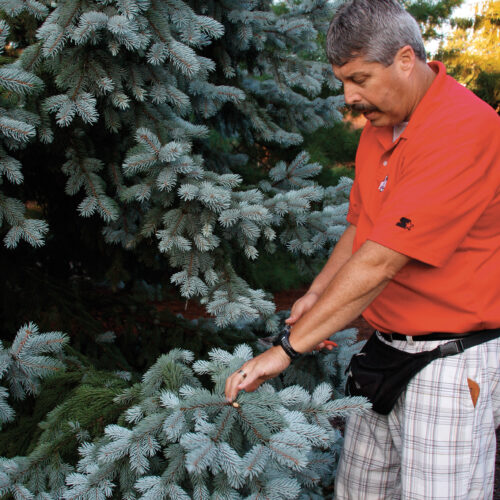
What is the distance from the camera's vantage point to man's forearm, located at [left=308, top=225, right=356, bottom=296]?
80.8 inches

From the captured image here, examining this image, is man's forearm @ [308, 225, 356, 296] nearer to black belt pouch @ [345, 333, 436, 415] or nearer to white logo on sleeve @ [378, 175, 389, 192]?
black belt pouch @ [345, 333, 436, 415]

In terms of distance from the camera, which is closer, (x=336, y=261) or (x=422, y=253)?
(x=422, y=253)

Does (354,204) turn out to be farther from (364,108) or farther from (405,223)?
(405,223)

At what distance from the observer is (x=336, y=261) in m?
2.10

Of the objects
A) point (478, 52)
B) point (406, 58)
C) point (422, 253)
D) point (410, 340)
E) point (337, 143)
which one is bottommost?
point (410, 340)

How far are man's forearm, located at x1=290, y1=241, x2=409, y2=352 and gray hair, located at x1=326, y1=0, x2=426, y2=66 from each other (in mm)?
577

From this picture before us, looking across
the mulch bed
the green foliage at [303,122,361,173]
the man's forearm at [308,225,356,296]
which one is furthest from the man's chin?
the mulch bed

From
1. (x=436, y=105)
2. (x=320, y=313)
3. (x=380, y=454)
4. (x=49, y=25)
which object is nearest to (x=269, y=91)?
(x=49, y=25)

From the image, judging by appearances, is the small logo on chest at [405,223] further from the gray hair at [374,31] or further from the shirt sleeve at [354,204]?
the shirt sleeve at [354,204]

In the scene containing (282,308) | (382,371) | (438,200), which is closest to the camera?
(438,200)

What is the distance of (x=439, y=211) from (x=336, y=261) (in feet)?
2.55

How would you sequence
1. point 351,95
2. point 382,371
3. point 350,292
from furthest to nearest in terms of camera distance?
point 382,371, point 351,95, point 350,292

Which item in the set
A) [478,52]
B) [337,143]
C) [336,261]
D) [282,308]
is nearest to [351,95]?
[336,261]

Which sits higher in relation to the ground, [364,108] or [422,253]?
[364,108]
